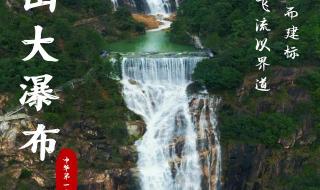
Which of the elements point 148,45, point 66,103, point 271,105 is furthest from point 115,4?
point 271,105

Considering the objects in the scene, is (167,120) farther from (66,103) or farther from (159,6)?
(159,6)

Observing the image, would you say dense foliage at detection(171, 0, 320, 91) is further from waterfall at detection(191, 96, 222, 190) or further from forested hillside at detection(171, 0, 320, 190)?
waterfall at detection(191, 96, 222, 190)

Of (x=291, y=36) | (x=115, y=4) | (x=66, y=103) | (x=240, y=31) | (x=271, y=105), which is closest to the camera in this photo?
(x=66, y=103)

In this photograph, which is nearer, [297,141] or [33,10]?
[297,141]

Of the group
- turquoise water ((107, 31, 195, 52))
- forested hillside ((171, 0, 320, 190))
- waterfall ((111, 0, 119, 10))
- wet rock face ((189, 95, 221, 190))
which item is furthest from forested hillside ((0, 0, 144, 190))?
waterfall ((111, 0, 119, 10))

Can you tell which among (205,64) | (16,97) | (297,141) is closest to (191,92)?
(205,64)

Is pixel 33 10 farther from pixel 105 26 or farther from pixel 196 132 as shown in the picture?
pixel 196 132
